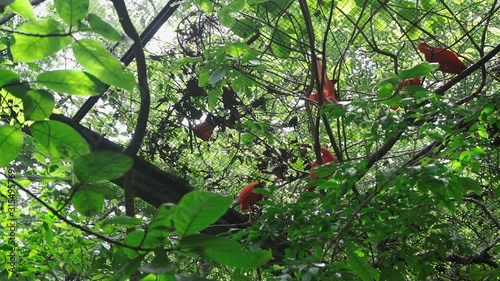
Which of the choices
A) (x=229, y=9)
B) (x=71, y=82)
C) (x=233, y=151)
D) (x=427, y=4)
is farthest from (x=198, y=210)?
(x=233, y=151)

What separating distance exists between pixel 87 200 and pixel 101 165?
0.07 meters

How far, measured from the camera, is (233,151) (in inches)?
89.7

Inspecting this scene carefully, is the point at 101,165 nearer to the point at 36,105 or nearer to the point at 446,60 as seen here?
the point at 36,105

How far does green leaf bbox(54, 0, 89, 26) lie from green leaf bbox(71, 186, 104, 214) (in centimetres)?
12

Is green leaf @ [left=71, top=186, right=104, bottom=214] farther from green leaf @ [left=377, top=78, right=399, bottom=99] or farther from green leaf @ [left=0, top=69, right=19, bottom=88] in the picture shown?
green leaf @ [left=377, top=78, right=399, bottom=99]

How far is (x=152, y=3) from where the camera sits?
7.09 feet

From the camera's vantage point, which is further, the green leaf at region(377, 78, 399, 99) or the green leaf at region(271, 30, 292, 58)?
the green leaf at region(271, 30, 292, 58)

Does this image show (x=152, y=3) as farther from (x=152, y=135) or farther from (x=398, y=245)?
(x=398, y=245)

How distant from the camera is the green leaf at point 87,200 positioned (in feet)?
1.31

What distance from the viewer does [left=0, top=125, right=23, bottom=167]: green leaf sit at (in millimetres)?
391

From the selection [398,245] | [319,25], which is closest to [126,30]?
[398,245]

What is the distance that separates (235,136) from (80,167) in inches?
87.0

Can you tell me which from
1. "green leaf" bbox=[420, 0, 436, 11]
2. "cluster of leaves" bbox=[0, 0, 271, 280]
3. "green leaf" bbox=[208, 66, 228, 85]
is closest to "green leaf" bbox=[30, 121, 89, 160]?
"cluster of leaves" bbox=[0, 0, 271, 280]

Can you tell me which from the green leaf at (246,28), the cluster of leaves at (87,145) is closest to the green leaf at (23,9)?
the cluster of leaves at (87,145)
